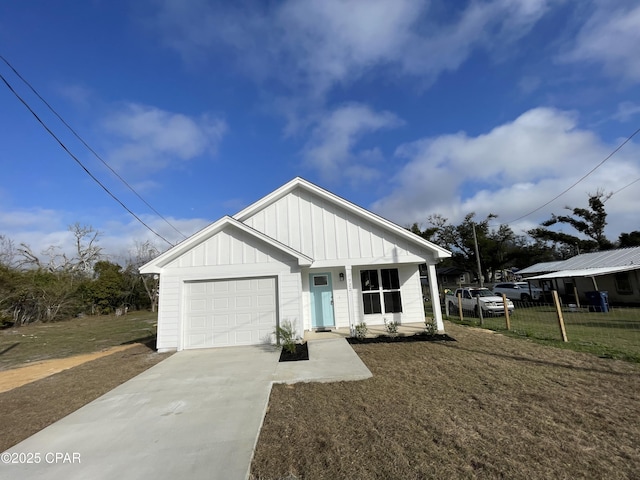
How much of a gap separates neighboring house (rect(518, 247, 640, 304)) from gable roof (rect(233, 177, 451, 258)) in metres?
12.1

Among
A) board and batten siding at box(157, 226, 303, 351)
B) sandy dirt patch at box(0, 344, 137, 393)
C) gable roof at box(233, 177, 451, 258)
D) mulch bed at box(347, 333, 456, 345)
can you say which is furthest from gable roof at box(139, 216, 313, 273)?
sandy dirt patch at box(0, 344, 137, 393)

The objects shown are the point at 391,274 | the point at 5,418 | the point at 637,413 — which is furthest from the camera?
the point at 391,274

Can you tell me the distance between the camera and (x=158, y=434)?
13.4 feet

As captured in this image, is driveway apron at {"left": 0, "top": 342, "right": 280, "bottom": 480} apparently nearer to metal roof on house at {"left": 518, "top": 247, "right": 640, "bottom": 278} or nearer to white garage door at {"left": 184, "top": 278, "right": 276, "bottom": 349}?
white garage door at {"left": 184, "top": 278, "right": 276, "bottom": 349}

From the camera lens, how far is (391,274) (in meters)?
12.1

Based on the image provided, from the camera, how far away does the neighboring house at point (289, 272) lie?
9586mm

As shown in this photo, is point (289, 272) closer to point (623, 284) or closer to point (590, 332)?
point (590, 332)

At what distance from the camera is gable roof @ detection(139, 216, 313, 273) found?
9602 millimetres

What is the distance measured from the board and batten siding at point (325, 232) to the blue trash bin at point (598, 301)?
12571mm

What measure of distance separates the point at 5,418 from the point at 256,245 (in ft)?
21.2

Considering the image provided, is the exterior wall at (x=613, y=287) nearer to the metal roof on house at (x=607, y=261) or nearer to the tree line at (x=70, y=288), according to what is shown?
the metal roof on house at (x=607, y=261)

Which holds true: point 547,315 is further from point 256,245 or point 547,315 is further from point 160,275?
point 160,275

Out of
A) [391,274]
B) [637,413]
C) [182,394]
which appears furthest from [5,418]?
[391,274]

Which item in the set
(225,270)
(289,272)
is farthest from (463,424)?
(225,270)
